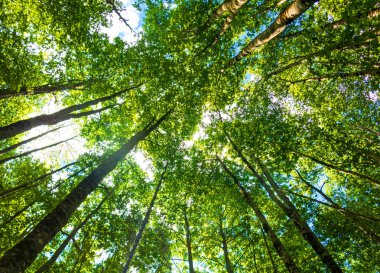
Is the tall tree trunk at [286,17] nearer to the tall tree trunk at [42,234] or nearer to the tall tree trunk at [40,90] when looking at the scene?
the tall tree trunk at [42,234]

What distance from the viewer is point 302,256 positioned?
1256 cm

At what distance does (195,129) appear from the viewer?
17.5m

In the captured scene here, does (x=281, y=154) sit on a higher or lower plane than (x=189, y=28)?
lower

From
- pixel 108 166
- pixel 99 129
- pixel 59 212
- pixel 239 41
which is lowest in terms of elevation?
pixel 59 212

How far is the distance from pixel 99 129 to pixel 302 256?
53.7 feet

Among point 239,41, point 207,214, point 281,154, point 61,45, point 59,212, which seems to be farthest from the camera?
point 207,214

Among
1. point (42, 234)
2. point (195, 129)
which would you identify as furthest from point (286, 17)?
point (195, 129)

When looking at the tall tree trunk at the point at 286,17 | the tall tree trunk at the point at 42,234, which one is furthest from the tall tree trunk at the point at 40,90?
the tall tree trunk at the point at 286,17

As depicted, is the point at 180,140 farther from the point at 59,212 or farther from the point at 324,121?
the point at 59,212

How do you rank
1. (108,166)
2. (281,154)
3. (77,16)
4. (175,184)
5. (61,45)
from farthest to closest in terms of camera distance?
(175,184)
(61,45)
(281,154)
(77,16)
(108,166)

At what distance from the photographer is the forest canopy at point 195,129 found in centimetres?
845

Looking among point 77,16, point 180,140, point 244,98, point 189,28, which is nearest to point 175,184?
point 180,140

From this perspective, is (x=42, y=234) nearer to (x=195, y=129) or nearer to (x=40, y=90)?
(x=40, y=90)

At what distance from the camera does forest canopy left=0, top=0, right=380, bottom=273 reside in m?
8.45
